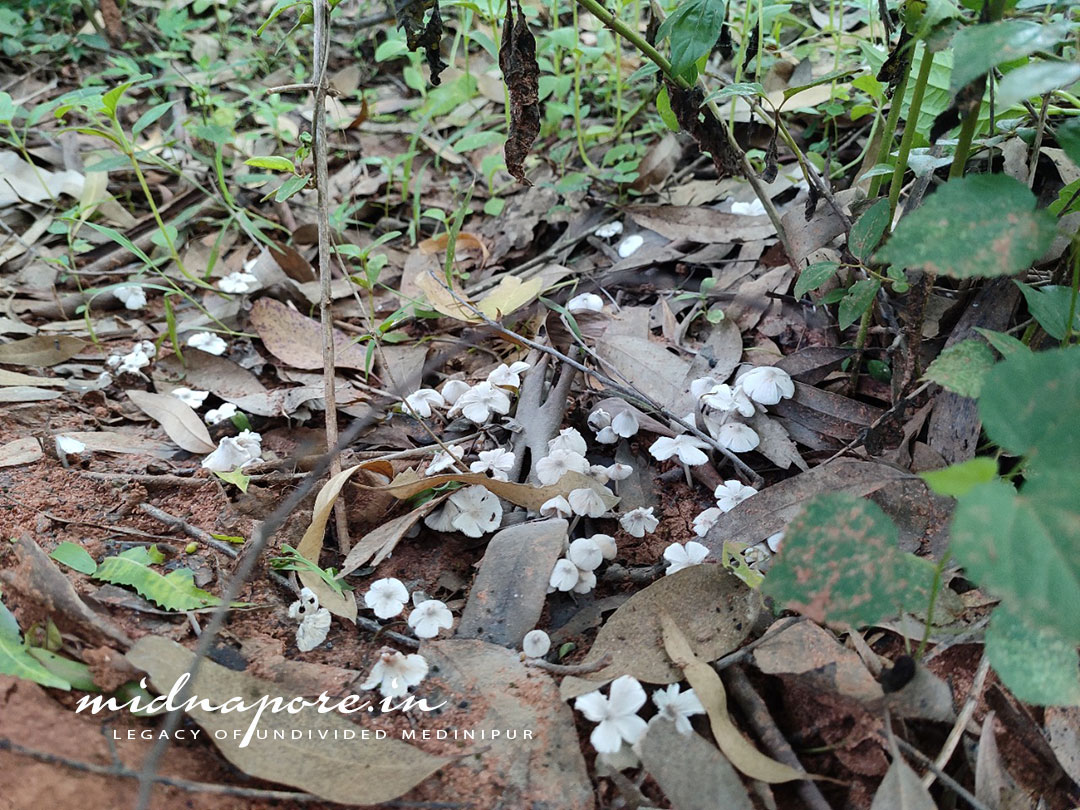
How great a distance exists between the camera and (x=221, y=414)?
6.16 feet

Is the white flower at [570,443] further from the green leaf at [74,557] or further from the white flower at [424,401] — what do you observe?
the green leaf at [74,557]

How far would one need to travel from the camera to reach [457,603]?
55.3 inches

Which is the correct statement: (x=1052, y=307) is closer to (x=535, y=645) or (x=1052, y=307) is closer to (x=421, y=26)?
(x=535, y=645)

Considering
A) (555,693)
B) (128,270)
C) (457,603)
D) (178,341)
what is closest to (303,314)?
(178,341)

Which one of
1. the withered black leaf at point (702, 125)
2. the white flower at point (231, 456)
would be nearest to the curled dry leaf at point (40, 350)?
the white flower at point (231, 456)

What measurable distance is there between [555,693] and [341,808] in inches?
13.1

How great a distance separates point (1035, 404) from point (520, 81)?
1071mm

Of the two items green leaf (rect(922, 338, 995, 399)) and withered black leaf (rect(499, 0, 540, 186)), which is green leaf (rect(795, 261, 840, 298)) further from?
withered black leaf (rect(499, 0, 540, 186))

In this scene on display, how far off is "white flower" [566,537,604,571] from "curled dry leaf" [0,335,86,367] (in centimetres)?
159

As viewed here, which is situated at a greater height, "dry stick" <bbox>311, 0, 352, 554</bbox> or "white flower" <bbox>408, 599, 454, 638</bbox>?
"dry stick" <bbox>311, 0, 352, 554</bbox>

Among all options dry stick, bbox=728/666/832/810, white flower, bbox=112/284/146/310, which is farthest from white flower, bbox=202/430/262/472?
dry stick, bbox=728/666/832/810

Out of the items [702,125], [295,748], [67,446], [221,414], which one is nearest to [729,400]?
[702,125]

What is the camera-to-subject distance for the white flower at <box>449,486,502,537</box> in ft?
4.80

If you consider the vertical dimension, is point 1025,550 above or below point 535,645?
above
